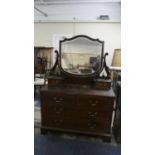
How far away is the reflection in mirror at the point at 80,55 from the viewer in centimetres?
242

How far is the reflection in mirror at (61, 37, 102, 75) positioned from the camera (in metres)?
2.42

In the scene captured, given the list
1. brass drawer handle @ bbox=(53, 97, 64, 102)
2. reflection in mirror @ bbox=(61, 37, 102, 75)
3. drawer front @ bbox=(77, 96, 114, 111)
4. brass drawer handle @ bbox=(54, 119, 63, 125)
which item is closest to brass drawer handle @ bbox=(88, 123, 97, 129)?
drawer front @ bbox=(77, 96, 114, 111)

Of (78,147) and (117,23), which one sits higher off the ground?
(117,23)

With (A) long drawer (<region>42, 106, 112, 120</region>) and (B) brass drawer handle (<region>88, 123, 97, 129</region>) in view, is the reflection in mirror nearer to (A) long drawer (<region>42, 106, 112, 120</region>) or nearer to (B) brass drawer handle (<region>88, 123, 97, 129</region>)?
(A) long drawer (<region>42, 106, 112, 120</region>)

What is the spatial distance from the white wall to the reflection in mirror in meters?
2.36

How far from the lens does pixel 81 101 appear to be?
205cm

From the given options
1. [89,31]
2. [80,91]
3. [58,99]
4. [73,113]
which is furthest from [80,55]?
[89,31]

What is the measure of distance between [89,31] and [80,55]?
2510 millimetres

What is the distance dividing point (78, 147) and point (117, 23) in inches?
150

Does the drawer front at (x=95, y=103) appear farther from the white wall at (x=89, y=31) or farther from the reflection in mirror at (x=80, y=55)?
the white wall at (x=89, y=31)

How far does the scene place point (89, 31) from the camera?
475 centimetres
